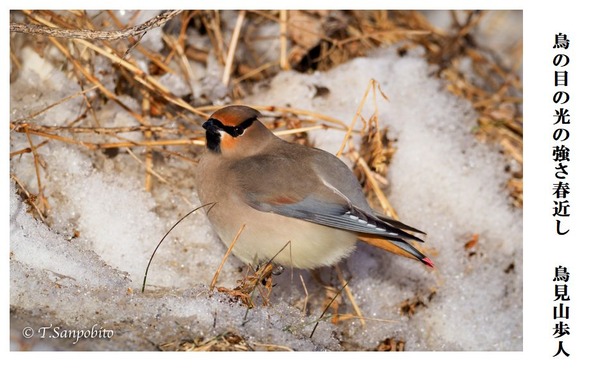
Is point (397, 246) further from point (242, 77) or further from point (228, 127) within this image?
point (242, 77)

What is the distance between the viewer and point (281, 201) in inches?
147

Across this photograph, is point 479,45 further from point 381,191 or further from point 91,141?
point 91,141

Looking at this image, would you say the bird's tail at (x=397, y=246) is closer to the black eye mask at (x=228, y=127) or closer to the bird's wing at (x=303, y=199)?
the bird's wing at (x=303, y=199)

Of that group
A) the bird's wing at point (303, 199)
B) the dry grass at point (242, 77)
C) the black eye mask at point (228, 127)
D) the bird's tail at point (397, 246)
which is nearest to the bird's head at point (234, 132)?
the black eye mask at point (228, 127)

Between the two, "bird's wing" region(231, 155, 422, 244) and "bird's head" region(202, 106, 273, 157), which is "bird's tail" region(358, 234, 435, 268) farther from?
"bird's head" region(202, 106, 273, 157)

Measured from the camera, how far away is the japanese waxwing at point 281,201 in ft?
12.2

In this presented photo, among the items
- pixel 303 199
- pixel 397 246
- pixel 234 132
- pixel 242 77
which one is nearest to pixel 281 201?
pixel 303 199

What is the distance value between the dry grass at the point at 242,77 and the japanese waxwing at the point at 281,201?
0.81ft

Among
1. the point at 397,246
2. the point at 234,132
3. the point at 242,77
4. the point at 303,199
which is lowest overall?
the point at 397,246

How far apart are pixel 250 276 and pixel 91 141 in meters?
1.31

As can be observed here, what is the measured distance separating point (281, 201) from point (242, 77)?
1343 millimetres

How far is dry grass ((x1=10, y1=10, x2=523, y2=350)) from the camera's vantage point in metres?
4.17
